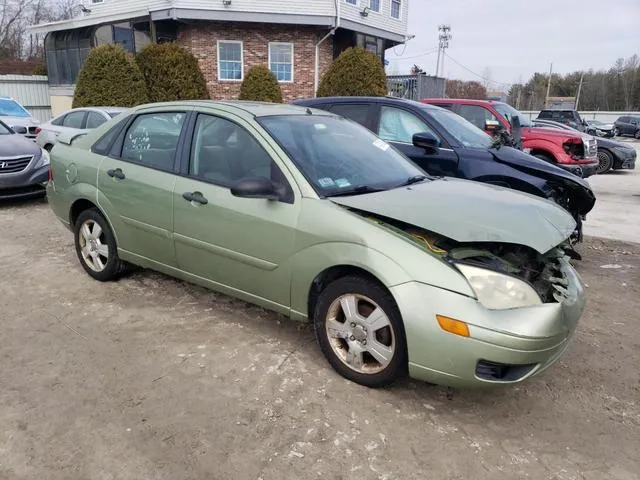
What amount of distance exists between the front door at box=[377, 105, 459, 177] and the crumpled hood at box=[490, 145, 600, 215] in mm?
550

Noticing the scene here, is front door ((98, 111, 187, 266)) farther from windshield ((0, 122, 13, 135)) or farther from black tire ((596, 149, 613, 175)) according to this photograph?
black tire ((596, 149, 613, 175))

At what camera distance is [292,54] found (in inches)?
799

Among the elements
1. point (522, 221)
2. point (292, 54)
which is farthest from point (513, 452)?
point (292, 54)

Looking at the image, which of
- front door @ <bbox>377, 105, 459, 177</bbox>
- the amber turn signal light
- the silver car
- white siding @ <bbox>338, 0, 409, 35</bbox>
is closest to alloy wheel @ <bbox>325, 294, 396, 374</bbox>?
the amber turn signal light

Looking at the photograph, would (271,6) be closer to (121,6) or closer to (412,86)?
(121,6)

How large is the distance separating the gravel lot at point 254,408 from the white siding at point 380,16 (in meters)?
18.5

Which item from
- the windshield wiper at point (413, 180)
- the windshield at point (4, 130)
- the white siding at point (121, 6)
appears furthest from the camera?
the white siding at point (121, 6)

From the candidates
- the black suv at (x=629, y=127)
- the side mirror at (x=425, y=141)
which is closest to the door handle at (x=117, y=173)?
the side mirror at (x=425, y=141)

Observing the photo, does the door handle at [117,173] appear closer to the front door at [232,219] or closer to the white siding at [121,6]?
the front door at [232,219]

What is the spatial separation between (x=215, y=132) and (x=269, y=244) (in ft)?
3.42

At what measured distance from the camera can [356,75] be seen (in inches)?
685

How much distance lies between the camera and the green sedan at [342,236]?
274 cm

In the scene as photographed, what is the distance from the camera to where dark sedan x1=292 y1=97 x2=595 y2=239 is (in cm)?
574

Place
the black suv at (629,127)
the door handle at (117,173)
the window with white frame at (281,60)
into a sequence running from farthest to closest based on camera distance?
1. the black suv at (629,127)
2. the window with white frame at (281,60)
3. the door handle at (117,173)
